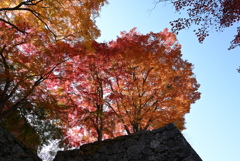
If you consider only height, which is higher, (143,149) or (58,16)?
(58,16)

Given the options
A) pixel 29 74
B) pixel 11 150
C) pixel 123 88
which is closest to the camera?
pixel 11 150

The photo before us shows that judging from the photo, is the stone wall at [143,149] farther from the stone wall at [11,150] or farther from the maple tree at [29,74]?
the maple tree at [29,74]

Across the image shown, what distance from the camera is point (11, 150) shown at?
6.74 m

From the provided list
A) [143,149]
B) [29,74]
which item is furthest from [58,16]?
[143,149]

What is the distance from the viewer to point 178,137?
6.33m

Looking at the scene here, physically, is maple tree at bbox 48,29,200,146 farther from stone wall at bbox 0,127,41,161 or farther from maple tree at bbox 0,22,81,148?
stone wall at bbox 0,127,41,161

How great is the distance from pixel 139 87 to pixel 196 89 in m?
4.77

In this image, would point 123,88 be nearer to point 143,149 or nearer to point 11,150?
point 143,149

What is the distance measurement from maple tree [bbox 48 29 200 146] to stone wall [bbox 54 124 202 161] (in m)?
1.75

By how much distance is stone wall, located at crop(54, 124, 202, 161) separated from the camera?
614 cm

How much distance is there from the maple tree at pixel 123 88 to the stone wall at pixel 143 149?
1754mm

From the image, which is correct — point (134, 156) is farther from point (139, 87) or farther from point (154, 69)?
point (154, 69)

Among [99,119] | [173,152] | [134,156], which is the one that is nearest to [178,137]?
[173,152]

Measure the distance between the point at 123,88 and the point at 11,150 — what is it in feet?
20.1
